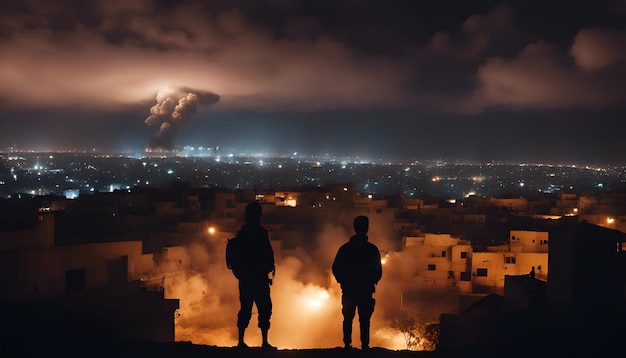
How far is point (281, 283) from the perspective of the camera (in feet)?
80.1

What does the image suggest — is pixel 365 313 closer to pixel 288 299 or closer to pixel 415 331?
pixel 415 331

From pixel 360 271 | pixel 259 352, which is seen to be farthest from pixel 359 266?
pixel 259 352

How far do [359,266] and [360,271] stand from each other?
63 mm

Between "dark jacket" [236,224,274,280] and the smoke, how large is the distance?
1251 cm

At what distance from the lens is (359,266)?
659 centimetres

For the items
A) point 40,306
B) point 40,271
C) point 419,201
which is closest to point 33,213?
point 40,271

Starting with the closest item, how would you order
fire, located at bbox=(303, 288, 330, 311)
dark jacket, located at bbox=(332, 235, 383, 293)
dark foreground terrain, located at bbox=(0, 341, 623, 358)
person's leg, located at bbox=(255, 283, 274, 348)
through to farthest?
dark foreground terrain, located at bbox=(0, 341, 623, 358) → dark jacket, located at bbox=(332, 235, 383, 293) → person's leg, located at bbox=(255, 283, 274, 348) → fire, located at bbox=(303, 288, 330, 311)

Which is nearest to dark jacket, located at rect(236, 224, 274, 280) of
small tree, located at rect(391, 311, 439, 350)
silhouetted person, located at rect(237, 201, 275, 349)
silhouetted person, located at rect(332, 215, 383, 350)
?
silhouetted person, located at rect(237, 201, 275, 349)

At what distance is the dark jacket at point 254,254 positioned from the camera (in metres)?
6.63

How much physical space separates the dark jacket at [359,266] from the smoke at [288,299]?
487 inches

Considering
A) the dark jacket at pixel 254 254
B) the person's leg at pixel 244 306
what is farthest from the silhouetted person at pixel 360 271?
the person's leg at pixel 244 306

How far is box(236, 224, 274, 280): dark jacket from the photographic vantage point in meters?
6.63

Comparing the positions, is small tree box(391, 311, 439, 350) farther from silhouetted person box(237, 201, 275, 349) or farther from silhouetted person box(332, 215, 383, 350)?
silhouetted person box(237, 201, 275, 349)

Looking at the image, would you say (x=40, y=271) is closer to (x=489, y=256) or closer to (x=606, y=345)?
(x=606, y=345)
